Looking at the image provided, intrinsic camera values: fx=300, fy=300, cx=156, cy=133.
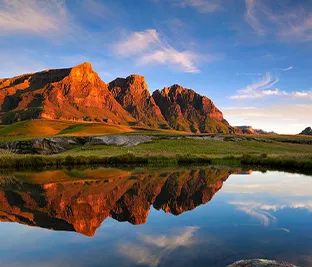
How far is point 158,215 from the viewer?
58.8 ft

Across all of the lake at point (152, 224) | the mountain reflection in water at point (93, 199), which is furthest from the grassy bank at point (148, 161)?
the lake at point (152, 224)

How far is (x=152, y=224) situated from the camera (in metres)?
16.0

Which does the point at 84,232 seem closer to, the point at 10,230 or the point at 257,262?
the point at 10,230

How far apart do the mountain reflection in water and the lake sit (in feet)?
0.21

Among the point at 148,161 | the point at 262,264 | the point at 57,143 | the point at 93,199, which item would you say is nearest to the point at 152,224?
the point at 93,199

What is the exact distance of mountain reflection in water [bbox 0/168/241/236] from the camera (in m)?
16.8

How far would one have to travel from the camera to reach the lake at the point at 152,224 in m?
11.7

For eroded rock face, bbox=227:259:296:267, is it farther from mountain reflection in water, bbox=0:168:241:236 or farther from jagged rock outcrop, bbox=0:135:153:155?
jagged rock outcrop, bbox=0:135:153:155

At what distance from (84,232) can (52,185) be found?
1481 centimetres

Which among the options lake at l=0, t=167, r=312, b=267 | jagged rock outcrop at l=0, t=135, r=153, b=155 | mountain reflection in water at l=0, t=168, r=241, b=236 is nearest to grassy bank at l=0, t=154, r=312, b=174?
mountain reflection in water at l=0, t=168, r=241, b=236

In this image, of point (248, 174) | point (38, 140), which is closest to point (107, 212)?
point (248, 174)

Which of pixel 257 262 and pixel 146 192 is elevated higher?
pixel 257 262

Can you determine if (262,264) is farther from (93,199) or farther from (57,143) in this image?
(57,143)

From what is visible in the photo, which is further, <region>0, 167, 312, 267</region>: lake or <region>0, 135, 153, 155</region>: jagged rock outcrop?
<region>0, 135, 153, 155</region>: jagged rock outcrop
